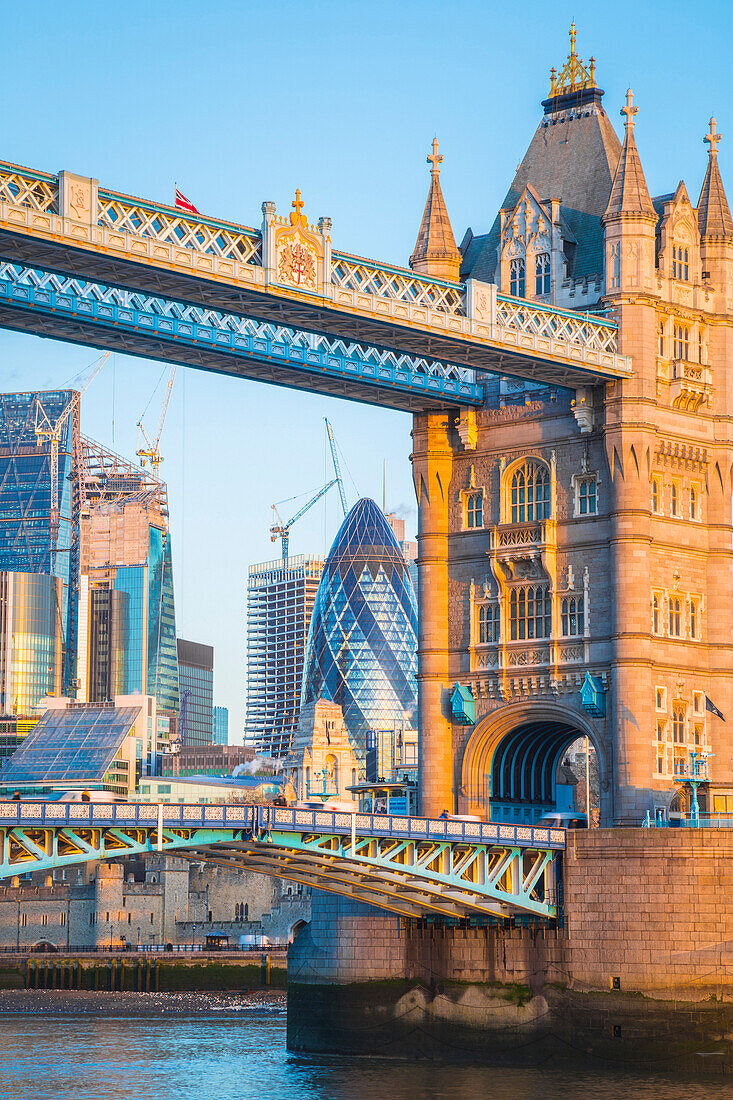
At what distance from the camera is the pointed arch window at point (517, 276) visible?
3873 inches

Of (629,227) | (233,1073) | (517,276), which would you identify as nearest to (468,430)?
(517,276)

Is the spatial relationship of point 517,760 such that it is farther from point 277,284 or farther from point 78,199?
point 78,199

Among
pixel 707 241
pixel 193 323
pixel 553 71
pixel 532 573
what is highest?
pixel 553 71

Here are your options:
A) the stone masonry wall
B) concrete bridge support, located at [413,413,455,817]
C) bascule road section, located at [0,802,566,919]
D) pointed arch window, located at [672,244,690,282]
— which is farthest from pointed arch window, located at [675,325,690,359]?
bascule road section, located at [0,802,566,919]

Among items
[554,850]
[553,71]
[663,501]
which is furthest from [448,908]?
[553,71]

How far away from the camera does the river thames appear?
251 ft

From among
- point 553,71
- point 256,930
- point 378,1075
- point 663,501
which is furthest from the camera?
point 256,930

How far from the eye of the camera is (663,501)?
93312 millimetres

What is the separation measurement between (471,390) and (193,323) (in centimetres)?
1962

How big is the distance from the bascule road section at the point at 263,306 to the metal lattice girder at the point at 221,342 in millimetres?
79

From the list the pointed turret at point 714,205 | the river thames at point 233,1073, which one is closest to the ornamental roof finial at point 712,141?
the pointed turret at point 714,205

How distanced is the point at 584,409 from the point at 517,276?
9612mm

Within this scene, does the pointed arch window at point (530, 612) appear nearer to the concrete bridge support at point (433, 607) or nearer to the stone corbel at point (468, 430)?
the concrete bridge support at point (433, 607)

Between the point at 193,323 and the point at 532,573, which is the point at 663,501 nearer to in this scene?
the point at 532,573
